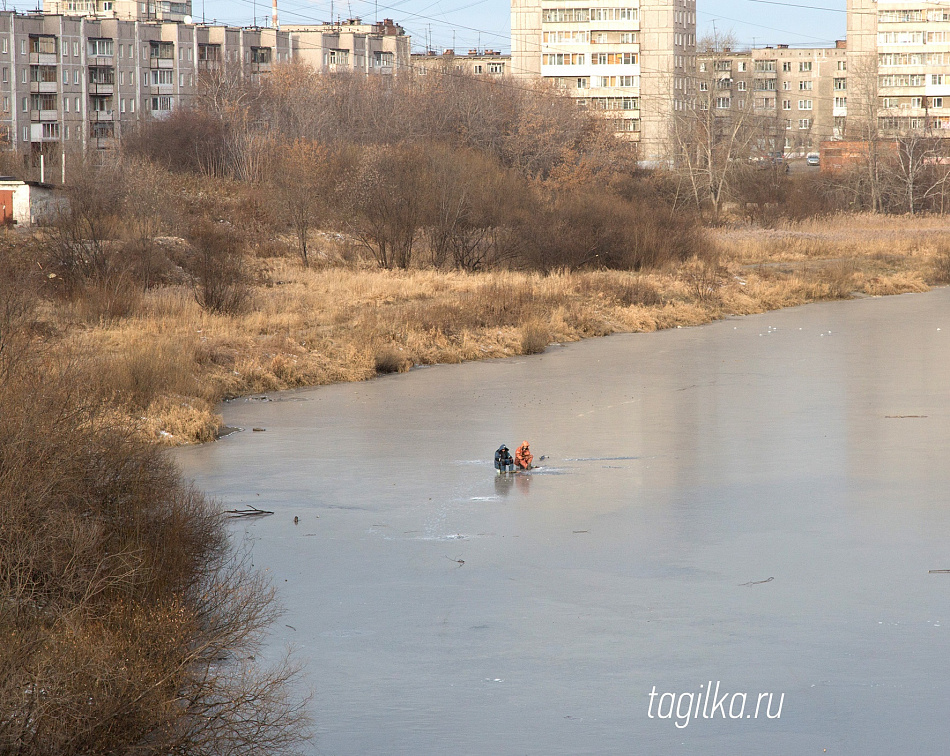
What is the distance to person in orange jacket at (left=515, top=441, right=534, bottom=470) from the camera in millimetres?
13094

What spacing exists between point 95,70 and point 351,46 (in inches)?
911

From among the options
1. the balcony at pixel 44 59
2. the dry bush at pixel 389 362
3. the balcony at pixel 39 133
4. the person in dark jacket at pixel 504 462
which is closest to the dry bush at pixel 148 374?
the dry bush at pixel 389 362

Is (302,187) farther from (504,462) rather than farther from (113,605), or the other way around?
(113,605)

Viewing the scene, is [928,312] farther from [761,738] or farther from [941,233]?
[761,738]

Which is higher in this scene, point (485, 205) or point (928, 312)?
point (485, 205)

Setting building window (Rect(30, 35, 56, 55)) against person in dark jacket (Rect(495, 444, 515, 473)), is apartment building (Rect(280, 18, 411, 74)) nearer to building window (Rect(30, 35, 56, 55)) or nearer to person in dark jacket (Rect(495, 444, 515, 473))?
building window (Rect(30, 35, 56, 55))

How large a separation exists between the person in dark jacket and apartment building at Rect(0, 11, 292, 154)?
59659 millimetres

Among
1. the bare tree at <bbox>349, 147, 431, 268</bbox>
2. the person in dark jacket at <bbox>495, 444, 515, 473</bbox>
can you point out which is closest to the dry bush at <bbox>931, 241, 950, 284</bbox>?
the bare tree at <bbox>349, 147, 431, 268</bbox>

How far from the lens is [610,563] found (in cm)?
971

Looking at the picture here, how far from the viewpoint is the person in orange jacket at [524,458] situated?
13094 mm

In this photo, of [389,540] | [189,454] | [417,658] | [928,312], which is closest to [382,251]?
[928,312]

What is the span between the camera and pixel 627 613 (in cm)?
847

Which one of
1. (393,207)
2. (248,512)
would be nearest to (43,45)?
(393,207)

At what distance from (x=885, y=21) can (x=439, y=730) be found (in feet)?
289
